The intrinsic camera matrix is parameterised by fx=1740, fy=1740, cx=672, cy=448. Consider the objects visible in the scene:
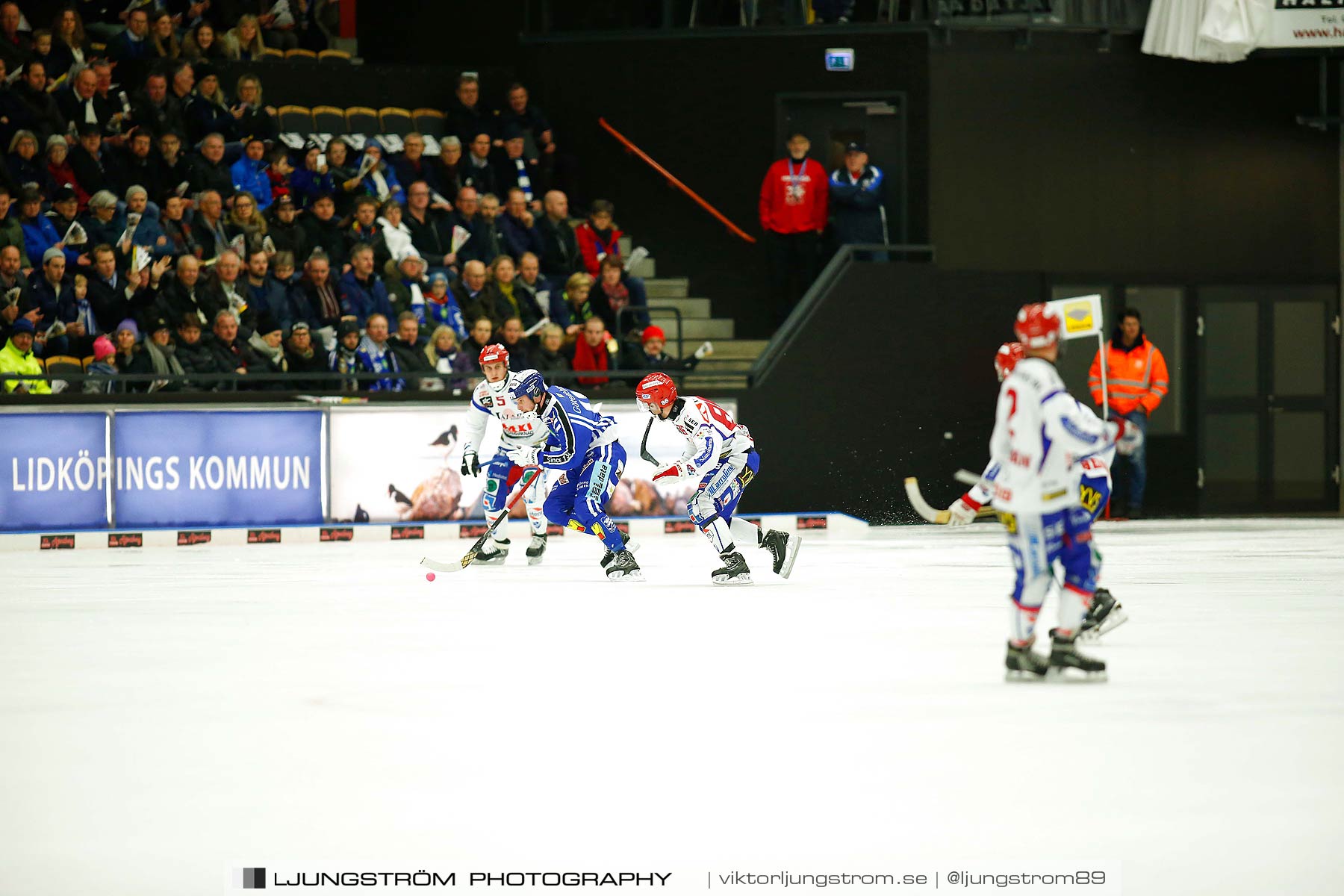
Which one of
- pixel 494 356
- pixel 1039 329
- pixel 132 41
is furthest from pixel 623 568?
pixel 132 41

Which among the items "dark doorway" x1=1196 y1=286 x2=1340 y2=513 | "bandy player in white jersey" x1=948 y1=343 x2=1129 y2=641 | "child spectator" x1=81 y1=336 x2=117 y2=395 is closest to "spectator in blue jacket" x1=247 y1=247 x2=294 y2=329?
"child spectator" x1=81 y1=336 x2=117 y2=395

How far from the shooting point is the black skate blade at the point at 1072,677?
7.64 meters

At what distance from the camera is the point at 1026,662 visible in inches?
300

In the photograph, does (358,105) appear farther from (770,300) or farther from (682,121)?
(770,300)

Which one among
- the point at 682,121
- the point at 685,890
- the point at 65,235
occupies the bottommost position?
the point at 685,890

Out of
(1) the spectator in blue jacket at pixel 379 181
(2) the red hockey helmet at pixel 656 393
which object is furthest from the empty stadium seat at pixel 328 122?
(2) the red hockey helmet at pixel 656 393

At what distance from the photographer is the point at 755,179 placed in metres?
19.5

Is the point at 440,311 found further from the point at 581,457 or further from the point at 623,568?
the point at 623,568

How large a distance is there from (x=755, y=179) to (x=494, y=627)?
10.8 m

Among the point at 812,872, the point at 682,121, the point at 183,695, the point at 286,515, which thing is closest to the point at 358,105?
the point at 682,121

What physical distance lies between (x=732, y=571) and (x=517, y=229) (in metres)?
6.87

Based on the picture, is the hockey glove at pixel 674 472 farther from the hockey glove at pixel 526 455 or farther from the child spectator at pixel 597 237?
the child spectator at pixel 597 237

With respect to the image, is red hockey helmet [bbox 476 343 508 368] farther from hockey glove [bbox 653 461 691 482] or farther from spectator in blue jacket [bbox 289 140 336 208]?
spectator in blue jacket [bbox 289 140 336 208]

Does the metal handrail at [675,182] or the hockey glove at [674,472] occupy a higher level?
the metal handrail at [675,182]
